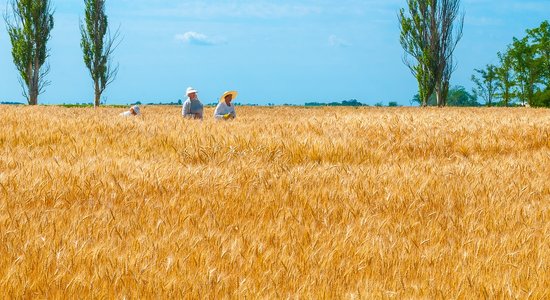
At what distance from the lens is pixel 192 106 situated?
14.8 meters

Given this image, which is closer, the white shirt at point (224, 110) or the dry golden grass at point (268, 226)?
the dry golden grass at point (268, 226)

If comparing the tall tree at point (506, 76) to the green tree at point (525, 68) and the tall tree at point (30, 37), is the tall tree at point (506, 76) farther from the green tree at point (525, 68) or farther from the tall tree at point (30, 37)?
the tall tree at point (30, 37)

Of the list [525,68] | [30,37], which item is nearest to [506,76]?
[525,68]

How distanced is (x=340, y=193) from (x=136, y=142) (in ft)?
12.8

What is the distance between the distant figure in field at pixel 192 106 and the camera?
14550mm

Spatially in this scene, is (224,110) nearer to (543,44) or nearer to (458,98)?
(543,44)

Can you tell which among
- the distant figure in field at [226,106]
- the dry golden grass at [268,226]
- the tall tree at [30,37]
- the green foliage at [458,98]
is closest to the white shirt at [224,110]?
the distant figure in field at [226,106]

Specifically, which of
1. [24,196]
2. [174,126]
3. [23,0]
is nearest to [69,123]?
[174,126]

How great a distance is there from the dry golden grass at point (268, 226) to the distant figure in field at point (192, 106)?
→ 701 cm

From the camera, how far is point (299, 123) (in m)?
10.5

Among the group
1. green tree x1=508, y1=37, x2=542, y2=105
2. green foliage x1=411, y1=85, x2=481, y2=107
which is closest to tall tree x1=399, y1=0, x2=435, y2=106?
green tree x1=508, y1=37, x2=542, y2=105

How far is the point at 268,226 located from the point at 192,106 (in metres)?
11.5

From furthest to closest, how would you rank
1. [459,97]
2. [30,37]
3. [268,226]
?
1. [459,97]
2. [30,37]
3. [268,226]

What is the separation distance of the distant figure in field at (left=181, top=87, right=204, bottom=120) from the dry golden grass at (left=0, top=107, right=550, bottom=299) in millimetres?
7008
